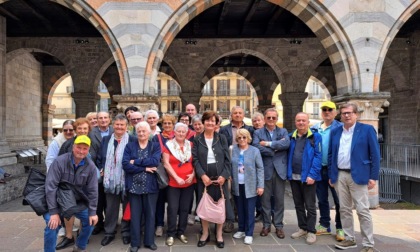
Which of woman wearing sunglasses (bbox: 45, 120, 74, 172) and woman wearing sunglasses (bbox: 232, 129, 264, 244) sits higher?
woman wearing sunglasses (bbox: 45, 120, 74, 172)

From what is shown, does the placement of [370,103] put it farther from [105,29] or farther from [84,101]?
[84,101]

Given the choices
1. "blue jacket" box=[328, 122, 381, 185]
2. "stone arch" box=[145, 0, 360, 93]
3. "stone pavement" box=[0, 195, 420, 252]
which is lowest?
"stone pavement" box=[0, 195, 420, 252]

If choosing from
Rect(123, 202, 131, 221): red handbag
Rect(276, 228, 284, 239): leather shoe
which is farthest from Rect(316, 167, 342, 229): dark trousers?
Rect(123, 202, 131, 221): red handbag

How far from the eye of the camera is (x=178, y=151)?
13.5 feet

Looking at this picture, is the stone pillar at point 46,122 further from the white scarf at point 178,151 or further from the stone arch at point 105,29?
the white scarf at point 178,151

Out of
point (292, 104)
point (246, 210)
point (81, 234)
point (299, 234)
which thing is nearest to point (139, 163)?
point (81, 234)

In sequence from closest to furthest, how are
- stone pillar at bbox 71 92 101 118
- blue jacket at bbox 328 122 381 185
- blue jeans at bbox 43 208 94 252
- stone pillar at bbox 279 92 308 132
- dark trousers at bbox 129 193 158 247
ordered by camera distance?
blue jeans at bbox 43 208 94 252
blue jacket at bbox 328 122 381 185
dark trousers at bbox 129 193 158 247
stone pillar at bbox 71 92 101 118
stone pillar at bbox 279 92 308 132

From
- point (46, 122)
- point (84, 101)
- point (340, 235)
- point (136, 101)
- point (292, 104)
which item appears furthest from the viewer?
point (46, 122)

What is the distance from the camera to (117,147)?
4156 millimetres

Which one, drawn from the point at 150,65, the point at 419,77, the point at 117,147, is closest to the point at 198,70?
Result: the point at 150,65

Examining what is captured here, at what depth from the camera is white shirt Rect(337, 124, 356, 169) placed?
13.3 ft

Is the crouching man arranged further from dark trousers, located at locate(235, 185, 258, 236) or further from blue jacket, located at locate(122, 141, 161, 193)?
dark trousers, located at locate(235, 185, 258, 236)

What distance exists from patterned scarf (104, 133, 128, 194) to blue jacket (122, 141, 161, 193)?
0.14 metres

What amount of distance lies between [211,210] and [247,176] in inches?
24.0
